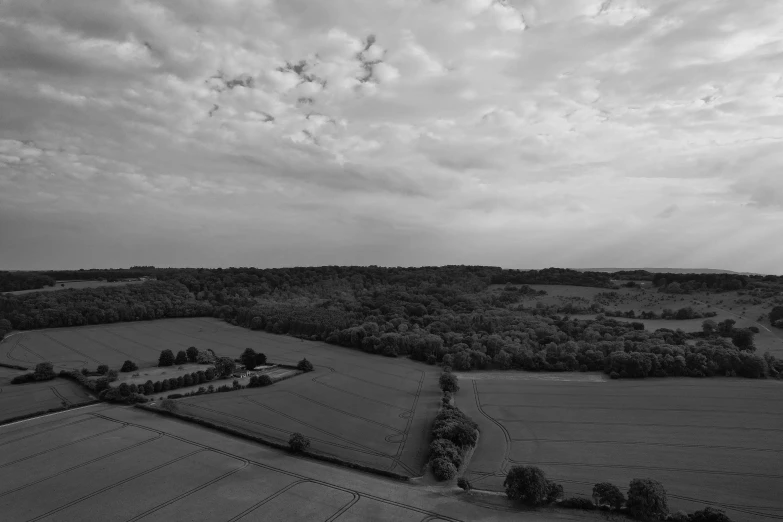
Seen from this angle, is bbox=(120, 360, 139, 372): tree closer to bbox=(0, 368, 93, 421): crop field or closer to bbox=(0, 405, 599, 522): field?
bbox=(0, 368, 93, 421): crop field

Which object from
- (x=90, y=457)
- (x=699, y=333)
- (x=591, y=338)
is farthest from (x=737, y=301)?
(x=90, y=457)

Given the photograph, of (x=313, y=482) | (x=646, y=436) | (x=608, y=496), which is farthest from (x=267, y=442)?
(x=646, y=436)

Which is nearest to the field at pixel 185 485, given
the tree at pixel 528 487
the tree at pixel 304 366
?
the tree at pixel 528 487

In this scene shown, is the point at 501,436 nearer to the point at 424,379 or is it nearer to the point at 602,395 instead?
the point at 602,395

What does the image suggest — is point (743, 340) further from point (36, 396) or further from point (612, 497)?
point (36, 396)

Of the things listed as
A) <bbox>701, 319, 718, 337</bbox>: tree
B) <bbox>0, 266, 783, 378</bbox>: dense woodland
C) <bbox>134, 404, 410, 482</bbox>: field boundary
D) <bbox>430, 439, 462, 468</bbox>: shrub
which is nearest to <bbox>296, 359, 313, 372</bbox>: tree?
<bbox>0, 266, 783, 378</bbox>: dense woodland

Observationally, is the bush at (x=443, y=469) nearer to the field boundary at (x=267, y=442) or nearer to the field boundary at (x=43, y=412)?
the field boundary at (x=267, y=442)
